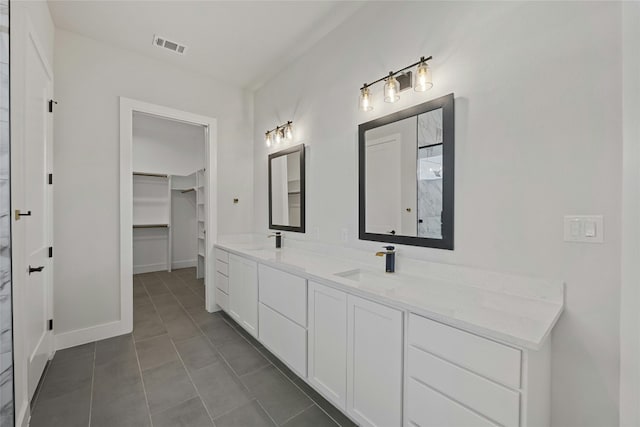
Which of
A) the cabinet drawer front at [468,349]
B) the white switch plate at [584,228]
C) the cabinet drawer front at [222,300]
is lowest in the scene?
the cabinet drawer front at [222,300]

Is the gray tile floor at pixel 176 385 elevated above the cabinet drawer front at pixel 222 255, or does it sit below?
below

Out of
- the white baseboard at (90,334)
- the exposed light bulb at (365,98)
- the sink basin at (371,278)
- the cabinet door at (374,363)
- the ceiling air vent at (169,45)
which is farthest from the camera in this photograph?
the ceiling air vent at (169,45)

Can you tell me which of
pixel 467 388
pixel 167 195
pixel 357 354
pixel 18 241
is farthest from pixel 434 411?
pixel 167 195

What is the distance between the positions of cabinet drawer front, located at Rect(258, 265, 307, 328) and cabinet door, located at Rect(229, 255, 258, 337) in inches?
5.7

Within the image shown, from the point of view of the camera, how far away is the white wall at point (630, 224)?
42.8 inches

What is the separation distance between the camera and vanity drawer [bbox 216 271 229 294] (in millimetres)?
3100

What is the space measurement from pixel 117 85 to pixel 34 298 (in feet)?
6.99

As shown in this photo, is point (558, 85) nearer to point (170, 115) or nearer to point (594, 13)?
point (594, 13)

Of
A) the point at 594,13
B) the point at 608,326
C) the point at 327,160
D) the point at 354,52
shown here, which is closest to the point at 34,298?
the point at 327,160

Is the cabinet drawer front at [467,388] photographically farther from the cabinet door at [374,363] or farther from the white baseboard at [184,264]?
the white baseboard at [184,264]

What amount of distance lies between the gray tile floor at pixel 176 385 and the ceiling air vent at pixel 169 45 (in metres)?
2.97

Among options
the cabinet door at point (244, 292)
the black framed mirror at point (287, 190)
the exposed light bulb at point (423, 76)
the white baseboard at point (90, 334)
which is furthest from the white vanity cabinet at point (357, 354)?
the white baseboard at point (90, 334)

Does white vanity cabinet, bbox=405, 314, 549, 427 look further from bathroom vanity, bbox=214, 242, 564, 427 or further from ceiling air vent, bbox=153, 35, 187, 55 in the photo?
ceiling air vent, bbox=153, 35, 187, 55

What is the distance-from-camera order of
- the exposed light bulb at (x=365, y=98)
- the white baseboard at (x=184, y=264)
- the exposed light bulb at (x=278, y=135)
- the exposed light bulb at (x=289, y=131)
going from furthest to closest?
the white baseboard at (x=184, y=264) → the exposed light bulb at (x=278, y=135) → the exposed light bulb at (x=289, y=131) → the exposed light bulb at (x=365, y=98)
